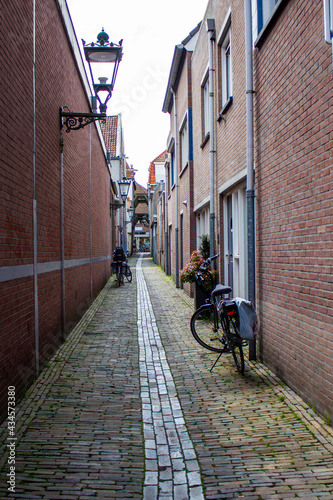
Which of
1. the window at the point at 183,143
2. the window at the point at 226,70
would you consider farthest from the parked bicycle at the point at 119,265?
the window at the point at 226,70

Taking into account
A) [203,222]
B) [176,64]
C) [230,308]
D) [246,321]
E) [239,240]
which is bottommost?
[246,321]

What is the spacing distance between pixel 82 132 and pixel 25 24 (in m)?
5.31

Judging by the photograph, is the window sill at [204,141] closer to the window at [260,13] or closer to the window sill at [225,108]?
the window sill at [225,108]

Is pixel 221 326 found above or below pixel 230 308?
below

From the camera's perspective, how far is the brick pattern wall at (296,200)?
3609mm

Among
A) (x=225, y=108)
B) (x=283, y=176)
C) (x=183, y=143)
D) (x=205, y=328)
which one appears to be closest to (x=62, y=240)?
(x=205, y=328)

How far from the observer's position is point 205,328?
6.36 metres

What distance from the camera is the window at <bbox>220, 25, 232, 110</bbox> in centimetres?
788

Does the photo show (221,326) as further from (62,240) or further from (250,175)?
(62,240)

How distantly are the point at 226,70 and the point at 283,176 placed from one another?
175 inches

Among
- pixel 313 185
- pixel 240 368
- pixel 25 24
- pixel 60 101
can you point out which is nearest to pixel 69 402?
pixel 240 368

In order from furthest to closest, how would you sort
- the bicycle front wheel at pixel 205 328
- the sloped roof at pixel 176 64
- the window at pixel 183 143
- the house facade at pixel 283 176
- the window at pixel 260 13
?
the window at pixel 183 143 < the sloped roof at pixel 176 64 < the bicycle front wheel at pixel 205 328 < the window at pixel 260 13 < the house facade at pixel 283 176

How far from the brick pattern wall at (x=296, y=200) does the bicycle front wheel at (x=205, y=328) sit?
33.6 inches

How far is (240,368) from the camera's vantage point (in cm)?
504
